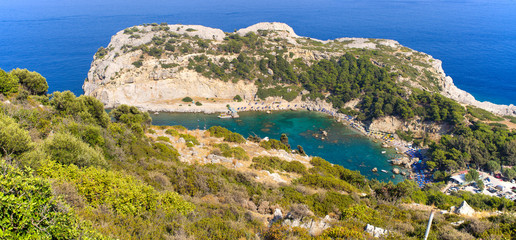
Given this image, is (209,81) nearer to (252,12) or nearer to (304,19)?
(304,19)

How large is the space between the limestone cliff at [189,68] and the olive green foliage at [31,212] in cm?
5910

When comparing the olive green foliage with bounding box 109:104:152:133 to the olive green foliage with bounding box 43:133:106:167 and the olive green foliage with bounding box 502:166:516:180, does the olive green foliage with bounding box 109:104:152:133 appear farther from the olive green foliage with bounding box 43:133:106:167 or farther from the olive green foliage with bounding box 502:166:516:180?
the olive green foliage with bounding box 502:166:516:180

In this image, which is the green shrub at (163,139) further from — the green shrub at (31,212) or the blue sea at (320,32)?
the blue sea at (320,32)

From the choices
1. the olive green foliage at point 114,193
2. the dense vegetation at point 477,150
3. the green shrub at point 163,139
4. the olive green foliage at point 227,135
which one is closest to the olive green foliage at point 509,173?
the dense vegetation at point 477,150

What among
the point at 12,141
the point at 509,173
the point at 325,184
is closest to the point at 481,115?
the point at 509,173

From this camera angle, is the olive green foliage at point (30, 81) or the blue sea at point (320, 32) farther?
the blue sea at point (320, 32)

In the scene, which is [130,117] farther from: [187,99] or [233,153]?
[187,99]

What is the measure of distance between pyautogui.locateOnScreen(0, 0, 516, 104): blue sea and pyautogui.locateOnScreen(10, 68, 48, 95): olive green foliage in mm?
50551

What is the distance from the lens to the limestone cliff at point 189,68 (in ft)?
214

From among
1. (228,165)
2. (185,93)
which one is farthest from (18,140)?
(185,93)

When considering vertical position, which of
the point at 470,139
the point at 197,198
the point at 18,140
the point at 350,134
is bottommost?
the point at 350,134

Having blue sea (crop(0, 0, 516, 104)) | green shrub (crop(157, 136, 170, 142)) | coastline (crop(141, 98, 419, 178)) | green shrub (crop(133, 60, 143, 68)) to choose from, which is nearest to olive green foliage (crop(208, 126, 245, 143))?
green shrub (crop(157, 136, 170, 142))

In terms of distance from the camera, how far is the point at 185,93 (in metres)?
68.4

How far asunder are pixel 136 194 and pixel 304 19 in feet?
578
